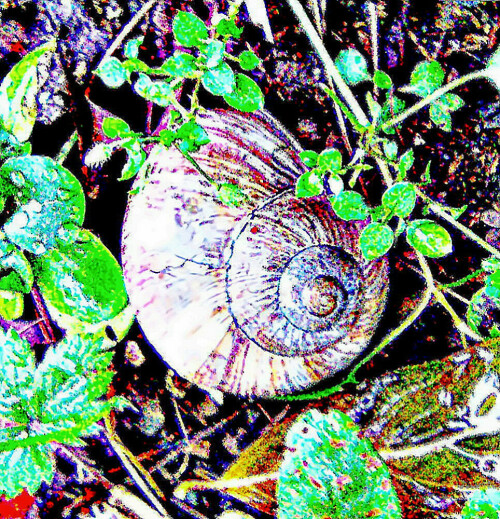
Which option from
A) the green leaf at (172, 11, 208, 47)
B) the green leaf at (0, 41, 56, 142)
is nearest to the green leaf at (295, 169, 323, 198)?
the green leaf at (172, 11, 208, 47)

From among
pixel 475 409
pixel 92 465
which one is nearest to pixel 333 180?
pixel 475 409

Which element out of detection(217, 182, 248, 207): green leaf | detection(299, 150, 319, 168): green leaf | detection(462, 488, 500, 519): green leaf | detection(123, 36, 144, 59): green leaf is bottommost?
detection(462, 488, 500, 519): green leaf

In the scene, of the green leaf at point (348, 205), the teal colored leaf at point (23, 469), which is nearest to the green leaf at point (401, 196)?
the green leaf at point (348, 205)

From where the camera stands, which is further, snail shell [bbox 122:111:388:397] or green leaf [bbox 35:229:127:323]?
green leaf [bbox 35:229:127:323]

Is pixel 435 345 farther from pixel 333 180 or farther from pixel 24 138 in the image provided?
pixel 24 138

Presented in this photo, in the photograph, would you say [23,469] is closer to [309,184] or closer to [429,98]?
[309,184]

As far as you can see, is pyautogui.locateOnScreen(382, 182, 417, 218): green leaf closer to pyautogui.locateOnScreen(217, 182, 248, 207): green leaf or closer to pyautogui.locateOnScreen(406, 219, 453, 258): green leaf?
pyautogui.locateOnScreen(406, 219, 453, 258): green leaf

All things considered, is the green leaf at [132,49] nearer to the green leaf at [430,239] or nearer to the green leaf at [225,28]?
the green leaf at [225,28]

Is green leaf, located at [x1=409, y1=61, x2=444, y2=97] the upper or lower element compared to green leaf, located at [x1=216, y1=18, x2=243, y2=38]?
lower
